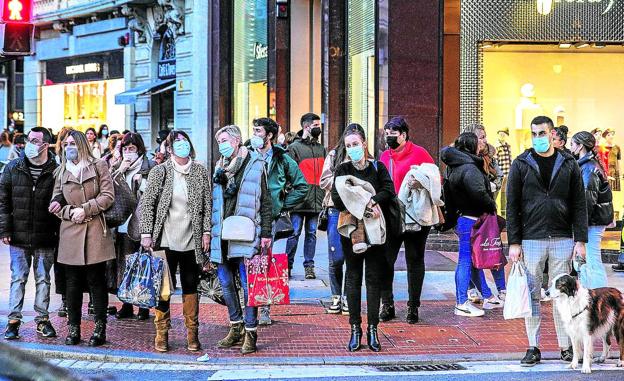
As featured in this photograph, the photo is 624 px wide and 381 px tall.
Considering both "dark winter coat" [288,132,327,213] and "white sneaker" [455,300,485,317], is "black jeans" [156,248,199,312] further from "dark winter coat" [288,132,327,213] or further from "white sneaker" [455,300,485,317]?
"dark winter coat" [288,132,327,213]

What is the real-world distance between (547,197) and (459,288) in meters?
2.40

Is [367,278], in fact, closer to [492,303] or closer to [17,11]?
[492,303]

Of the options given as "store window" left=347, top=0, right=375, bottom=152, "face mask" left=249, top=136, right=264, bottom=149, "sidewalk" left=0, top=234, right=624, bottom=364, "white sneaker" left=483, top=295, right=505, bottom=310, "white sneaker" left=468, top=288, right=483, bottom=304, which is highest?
"store window" left=347, top=0, right=375, bottom=152

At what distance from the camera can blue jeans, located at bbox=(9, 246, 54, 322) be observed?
9586 millimetres

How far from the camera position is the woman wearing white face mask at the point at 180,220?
28.9 feet

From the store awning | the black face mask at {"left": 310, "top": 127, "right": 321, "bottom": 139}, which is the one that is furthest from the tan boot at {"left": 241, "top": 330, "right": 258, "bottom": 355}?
the store awning

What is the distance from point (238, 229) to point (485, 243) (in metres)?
2.94

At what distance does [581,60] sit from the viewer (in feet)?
61.0

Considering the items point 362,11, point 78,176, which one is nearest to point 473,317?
point 78,176

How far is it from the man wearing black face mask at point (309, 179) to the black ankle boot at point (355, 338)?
3.39 metres

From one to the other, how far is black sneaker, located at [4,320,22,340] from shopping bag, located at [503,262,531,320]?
457 centimetres

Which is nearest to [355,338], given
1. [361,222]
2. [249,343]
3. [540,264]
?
[249,343]

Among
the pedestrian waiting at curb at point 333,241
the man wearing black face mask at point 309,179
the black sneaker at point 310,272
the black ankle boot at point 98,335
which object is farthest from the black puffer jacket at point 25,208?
the black sneaker at point 310,272

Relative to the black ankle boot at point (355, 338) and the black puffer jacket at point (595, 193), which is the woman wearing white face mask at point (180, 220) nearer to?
the black ankle boot at point (355, 338)
